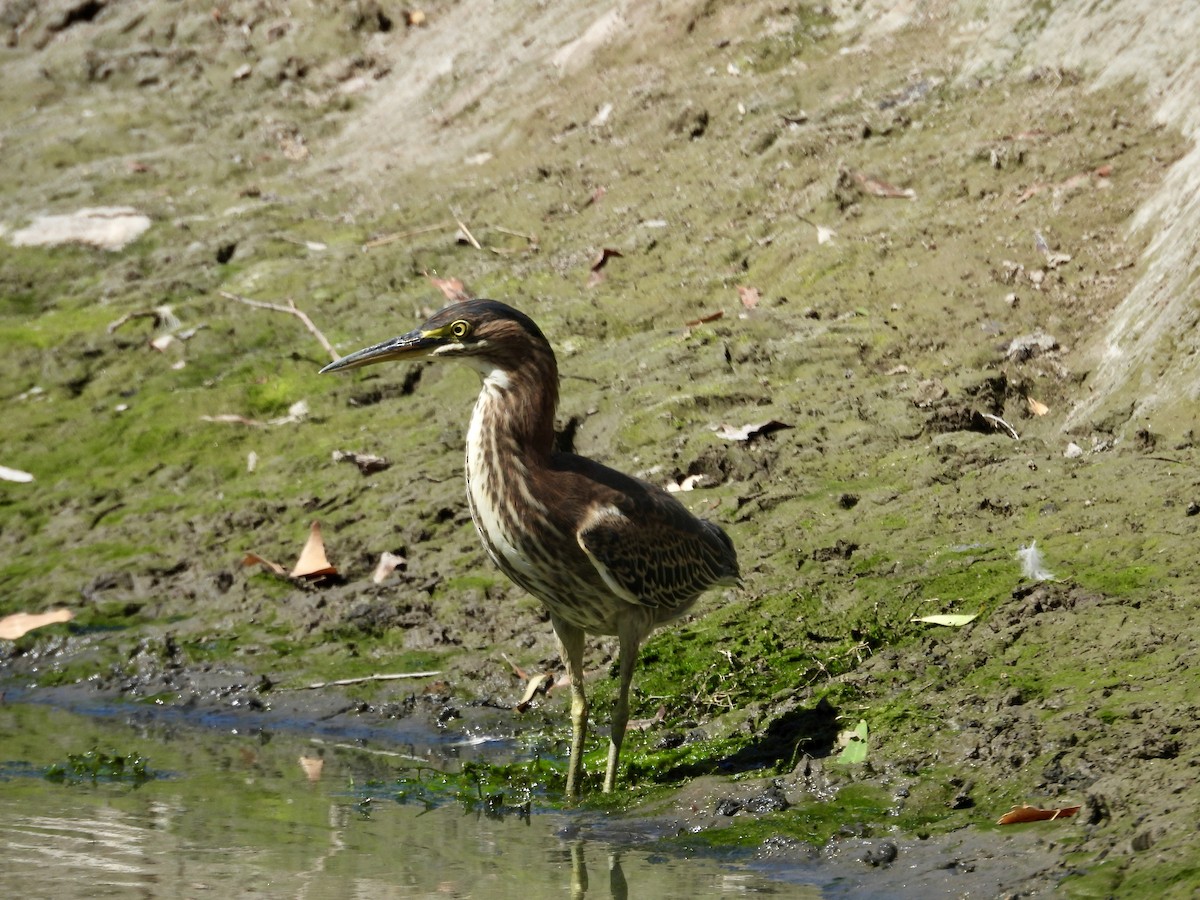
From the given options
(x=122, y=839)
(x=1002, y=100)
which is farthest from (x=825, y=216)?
(x=122, y=839)

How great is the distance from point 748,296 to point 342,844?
533 cm

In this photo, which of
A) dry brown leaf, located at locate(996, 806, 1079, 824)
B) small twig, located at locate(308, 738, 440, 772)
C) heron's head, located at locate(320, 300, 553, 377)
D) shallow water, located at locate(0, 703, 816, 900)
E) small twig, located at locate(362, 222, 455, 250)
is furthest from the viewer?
small twig, located at locate(362, 222, 455, 250)

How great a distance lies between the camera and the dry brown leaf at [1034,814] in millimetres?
5207

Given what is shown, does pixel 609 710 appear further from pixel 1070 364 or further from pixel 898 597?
pixel 1070 364

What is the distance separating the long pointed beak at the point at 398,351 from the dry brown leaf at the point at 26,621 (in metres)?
3.34

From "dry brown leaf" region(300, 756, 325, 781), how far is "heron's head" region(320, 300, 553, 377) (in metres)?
1.95

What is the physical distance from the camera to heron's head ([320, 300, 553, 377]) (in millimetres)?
6352

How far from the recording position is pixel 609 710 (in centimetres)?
731

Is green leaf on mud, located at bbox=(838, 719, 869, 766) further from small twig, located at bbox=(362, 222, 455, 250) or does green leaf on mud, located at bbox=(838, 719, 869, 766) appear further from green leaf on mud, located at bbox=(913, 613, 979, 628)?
small twig, located at bbox=(362, 222, 455, 250)

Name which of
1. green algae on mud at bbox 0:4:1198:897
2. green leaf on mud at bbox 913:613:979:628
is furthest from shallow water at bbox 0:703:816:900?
green leaf on mud at bbox 913:613:979:628

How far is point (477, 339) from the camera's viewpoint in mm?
6363

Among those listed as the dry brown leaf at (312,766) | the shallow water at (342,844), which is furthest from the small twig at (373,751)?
the dry brown leaf at (312,766)

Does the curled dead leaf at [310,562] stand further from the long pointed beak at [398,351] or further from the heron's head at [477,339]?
the heron's head at [477,339]

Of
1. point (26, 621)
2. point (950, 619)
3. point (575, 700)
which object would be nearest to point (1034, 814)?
point (950, 619)
